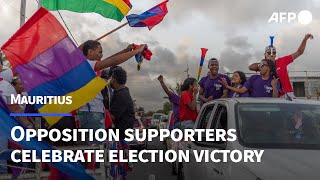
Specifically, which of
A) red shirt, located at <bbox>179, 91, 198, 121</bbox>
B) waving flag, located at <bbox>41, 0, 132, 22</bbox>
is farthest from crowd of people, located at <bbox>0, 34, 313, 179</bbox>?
waving flag, located at <bbox>41, 0, 132, 22</bbox>

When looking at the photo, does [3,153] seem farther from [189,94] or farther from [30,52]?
[189,94]

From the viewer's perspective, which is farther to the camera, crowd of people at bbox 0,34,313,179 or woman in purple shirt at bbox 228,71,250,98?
woman in purple shirt at bbox 228,71,250,98

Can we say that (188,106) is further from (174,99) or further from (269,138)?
(269,138)

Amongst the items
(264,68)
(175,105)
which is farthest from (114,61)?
(175,105)

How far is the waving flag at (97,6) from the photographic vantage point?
708cm

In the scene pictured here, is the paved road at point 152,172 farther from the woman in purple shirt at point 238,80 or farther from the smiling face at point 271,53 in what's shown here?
the smiling face at point 271,53

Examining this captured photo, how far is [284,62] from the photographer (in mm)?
8219

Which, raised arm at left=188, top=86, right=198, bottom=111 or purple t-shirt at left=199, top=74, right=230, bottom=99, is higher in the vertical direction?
purple t-shirt at left=199, top=74, right=230, bottom=99

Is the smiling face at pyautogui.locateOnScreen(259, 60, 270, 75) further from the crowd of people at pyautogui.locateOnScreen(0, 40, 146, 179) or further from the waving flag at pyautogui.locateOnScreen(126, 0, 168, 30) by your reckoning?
the waving flag at pyautogui.locateOnScreen(126, 0, 168, 30)

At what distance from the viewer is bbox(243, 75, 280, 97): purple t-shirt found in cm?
740

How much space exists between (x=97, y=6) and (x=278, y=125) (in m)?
3.83

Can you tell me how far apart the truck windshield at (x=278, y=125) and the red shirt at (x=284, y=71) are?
7.73 feet

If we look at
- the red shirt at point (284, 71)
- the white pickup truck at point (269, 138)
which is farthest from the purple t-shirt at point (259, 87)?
the white pickup truck at point (269, 138)

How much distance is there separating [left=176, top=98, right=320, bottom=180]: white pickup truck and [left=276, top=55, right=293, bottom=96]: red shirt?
2.22 metres
